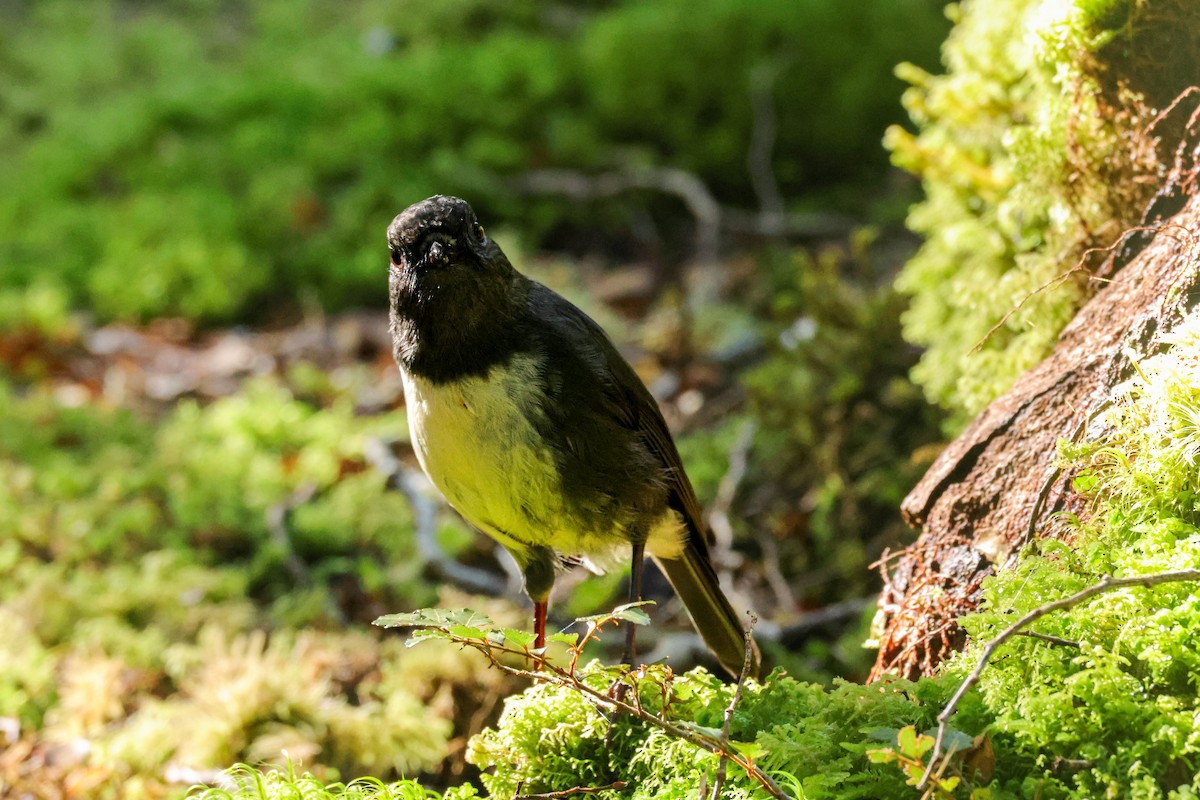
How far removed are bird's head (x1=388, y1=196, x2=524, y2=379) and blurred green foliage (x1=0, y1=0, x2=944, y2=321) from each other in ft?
17.0

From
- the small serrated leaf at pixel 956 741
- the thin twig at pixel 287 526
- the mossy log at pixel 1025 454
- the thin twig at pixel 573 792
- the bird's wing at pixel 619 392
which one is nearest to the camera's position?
the small serrated leaf at pixel 956 741

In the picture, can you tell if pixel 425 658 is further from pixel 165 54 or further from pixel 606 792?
pixel 165 54

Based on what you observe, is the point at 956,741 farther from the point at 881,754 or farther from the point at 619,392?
the point at 619,392

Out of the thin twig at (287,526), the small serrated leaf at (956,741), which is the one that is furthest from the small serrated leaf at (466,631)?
the thin twig at (287,526)

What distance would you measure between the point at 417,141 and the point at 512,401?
6291 mm

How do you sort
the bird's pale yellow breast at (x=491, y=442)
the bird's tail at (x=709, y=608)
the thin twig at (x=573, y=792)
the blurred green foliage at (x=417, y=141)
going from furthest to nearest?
1. the blurred green foliage at (x=417, y=141)
2. the bird's tail at (x=709, y=608)
3. the bird's pale yellow breast at (x=491, y=442)
4. the thin twig at (x=573, y=792)

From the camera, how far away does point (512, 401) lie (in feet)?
9.90

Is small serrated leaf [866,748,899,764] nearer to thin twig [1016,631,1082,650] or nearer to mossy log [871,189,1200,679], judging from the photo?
thin twig [1016,631,1082,650]

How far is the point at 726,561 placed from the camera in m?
4.98

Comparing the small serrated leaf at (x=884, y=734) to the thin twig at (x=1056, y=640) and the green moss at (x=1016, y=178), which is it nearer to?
the thin twig at (x=1056, y=640)

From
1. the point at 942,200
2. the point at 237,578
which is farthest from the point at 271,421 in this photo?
the point at 942,200

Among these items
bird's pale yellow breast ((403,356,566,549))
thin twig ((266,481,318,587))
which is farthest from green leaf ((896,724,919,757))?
thin twig ((266,481,318,587))

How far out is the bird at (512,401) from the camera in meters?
3.03

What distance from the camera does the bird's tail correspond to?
145 inches
